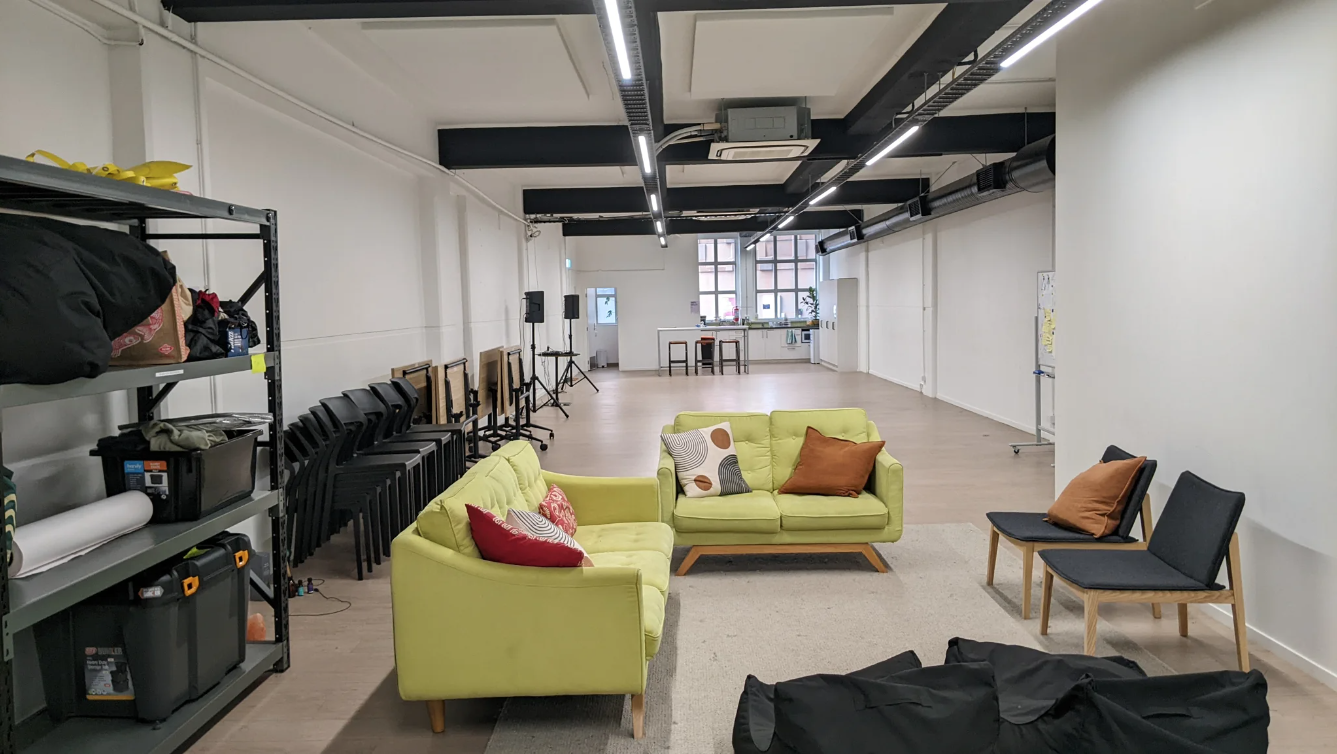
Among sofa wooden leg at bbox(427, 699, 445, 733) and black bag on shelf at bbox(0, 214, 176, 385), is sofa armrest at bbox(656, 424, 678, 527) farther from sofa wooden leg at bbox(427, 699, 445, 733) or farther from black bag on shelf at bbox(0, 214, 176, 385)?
black bag on shelf at bbox(0, 214, 176, 385)

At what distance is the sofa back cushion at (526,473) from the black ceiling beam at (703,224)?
40.4 ft

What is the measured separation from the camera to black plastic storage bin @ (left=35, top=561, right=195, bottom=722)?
2.75m

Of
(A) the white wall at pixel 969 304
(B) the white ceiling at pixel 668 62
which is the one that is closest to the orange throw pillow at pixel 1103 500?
(B) the white ceiling at pixel 668 62

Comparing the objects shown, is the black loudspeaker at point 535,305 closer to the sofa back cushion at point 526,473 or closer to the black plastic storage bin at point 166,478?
the sofa back cushion at point 526,473

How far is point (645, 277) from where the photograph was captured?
2017 cm

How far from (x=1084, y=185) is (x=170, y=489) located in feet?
16.0

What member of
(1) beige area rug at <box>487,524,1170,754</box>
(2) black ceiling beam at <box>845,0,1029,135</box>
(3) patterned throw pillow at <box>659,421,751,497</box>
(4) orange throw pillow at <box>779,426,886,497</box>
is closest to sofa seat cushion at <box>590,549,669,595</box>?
(1) beige area rug at <box>487,524,1170,754</box>

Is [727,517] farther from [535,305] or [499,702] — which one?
[535,305]

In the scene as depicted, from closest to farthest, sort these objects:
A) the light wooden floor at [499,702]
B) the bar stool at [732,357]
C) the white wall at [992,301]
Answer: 1. the light wooden floor at [499,702]
2. the white wall at [992,301]
3. the bar stool at [732,357]

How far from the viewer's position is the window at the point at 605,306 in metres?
20.9

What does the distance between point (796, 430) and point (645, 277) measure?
1551 cm

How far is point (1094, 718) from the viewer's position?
7.11 feet

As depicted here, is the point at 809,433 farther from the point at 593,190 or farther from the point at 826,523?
the point at 593,190

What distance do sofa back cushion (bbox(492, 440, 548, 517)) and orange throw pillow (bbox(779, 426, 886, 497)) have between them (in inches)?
61.8
